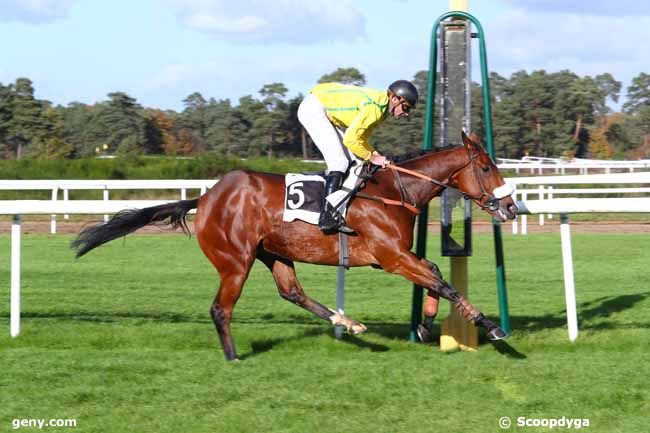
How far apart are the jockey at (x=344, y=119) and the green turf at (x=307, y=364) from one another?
3.61 feet

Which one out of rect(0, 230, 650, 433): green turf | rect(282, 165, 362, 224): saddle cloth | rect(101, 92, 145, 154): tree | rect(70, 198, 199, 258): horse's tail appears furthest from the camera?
rect(101, 92, 145, 154): tree

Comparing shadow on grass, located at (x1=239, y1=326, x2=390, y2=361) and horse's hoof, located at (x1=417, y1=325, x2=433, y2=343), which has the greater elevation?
horse's hoof, located at (x1=417, y1=325, x2=433, y2=343)

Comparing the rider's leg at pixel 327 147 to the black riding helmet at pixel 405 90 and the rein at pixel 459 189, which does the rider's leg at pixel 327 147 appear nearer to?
the rein at pixel 459 189

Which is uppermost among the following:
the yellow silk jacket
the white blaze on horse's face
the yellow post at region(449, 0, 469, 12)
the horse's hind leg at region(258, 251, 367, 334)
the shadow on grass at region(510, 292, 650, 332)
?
the yellow post at region(449, 0, 469, 12)

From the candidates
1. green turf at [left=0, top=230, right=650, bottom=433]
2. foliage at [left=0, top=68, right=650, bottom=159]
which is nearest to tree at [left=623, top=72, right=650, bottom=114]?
foliage at [left=0, top=68, right=650, bottom=159]

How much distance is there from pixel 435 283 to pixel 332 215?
2.56ft

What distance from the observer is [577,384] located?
4836 millimetres

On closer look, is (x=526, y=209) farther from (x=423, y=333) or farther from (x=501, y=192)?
(x=423, y=333)

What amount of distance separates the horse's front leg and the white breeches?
0.69 metres

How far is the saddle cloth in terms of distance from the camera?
595 cm

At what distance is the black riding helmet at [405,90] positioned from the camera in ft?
18.8

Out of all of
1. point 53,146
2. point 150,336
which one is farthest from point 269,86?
point 150,336

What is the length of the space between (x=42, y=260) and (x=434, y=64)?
24.3 feet

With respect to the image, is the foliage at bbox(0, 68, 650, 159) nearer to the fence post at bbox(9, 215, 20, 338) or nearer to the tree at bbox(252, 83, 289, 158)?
the tree at bbox(252, 83, 289, 158)
